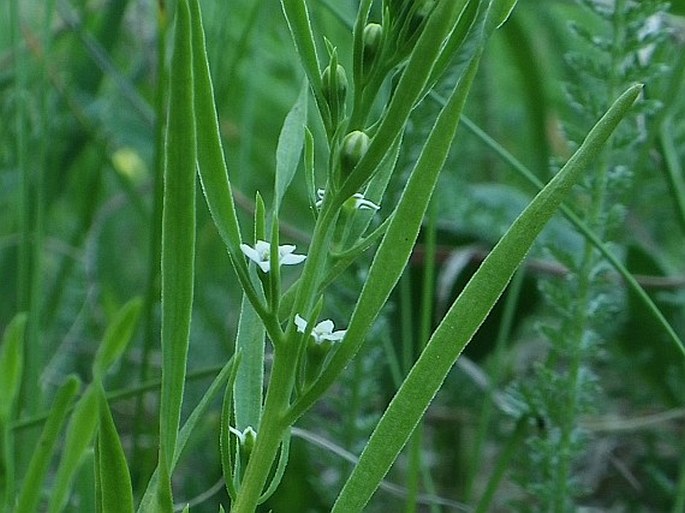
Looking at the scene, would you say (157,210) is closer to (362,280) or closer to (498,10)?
(362,280)

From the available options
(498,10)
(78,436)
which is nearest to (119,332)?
(78,436)

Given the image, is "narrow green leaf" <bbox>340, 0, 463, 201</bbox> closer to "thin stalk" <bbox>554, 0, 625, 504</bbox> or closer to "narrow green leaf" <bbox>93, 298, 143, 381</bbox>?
"narrow green leaf" <bbox>93, 298, 143, 381</bbox>

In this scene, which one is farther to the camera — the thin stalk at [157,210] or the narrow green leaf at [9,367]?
the thin stalk at [157,210]

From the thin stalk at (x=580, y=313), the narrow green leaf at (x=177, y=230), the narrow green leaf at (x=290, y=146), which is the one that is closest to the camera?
the narrow green leaf at (x=177, y=230)

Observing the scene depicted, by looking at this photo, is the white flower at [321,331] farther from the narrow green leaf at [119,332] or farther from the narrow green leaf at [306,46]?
the narrow green leaf at [119,332]

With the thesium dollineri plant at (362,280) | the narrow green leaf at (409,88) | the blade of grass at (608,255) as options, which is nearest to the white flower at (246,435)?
the thesium dollineri plant at (362,280)

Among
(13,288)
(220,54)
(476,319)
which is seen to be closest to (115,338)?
(476,319)

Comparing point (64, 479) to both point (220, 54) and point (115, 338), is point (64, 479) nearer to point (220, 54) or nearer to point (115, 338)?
point (115, 338)

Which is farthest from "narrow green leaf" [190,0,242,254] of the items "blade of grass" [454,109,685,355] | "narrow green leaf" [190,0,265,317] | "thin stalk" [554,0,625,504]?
"thin stalk" [554,0,625,504]
